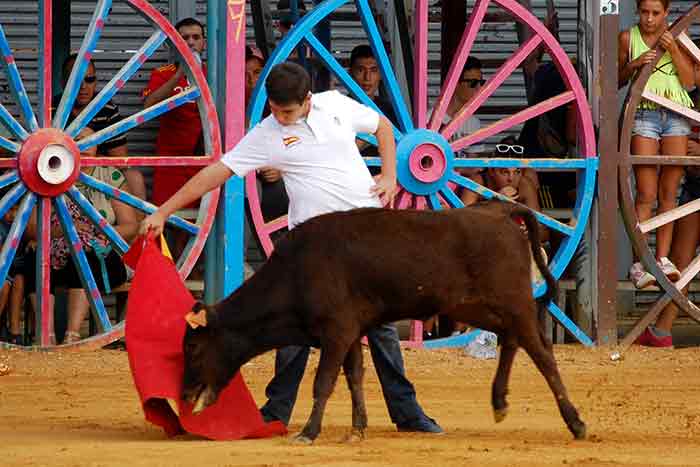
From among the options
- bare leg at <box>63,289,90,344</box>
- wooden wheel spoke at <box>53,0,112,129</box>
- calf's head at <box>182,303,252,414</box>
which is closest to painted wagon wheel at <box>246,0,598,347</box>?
wooden wheel spoke at <box>53,0,112,129</box>

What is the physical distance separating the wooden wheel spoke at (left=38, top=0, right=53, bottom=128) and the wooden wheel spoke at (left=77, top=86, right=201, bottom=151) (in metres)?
0.29

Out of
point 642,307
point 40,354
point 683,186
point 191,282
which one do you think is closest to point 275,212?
point 191,282

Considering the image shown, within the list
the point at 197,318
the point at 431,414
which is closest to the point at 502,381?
the point at 431,414

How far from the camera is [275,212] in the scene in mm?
11312

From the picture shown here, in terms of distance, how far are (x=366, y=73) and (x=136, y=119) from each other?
1.95m

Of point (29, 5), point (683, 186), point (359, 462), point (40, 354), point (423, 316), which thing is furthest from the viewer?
point (29, 5)

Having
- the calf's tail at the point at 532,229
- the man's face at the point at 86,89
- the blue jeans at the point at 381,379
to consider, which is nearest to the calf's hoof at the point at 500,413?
the blue jeans at the point at 381,379

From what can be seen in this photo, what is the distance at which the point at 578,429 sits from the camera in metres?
7.62

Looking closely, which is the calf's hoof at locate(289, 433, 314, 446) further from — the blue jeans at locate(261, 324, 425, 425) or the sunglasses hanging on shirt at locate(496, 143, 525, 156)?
the sunglasses hanging on shirt at locate(496, 143, 525, 156)

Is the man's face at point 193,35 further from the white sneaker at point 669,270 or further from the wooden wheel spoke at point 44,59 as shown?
the white sneaker at point 669,270

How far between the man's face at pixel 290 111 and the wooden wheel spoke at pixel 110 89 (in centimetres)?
324

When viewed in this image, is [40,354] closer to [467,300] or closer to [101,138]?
[101,138]

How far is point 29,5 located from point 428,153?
456 centimetres

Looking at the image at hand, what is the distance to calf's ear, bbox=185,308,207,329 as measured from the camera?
744 cm
